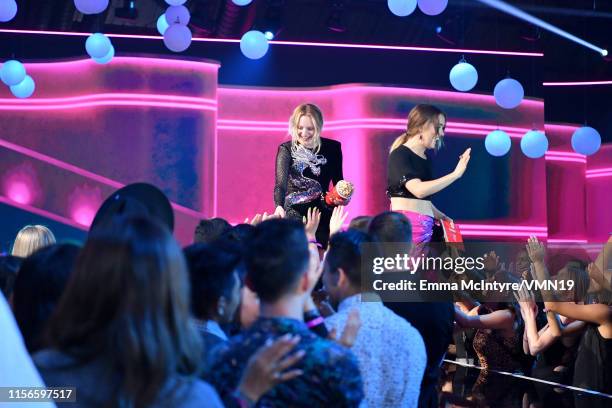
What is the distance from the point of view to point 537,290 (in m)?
4.88

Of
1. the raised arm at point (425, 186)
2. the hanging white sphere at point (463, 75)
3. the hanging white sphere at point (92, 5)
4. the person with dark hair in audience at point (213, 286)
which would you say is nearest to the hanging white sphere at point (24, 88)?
the hanging white sphere at point (92, 5)

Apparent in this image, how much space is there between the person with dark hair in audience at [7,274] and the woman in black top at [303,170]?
7.17 ft

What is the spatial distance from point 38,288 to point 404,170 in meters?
2.78

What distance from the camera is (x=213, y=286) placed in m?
2.05

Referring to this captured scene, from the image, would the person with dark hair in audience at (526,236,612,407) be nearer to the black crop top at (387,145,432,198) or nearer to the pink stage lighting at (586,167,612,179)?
the black crop top at (387,145,432,198)

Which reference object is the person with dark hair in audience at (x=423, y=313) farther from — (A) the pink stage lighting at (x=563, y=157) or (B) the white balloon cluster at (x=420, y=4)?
(A) the pink stage lighting at (x=563, y=157)

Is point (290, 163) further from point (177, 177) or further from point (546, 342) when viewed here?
point (177, 177)

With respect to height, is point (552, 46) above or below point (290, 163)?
above

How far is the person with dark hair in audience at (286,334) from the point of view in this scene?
1.66m

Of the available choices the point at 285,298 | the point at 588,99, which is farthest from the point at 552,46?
the point at 285,298

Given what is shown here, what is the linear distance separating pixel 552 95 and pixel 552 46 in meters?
2.09

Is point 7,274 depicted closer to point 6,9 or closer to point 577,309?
point 577,309

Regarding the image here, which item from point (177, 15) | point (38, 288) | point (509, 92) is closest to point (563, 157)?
point (509, 92)

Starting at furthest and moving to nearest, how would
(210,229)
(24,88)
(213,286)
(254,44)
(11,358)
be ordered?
(24,88) < (254,44) < (210,229) < (213,286) < (11,358)
